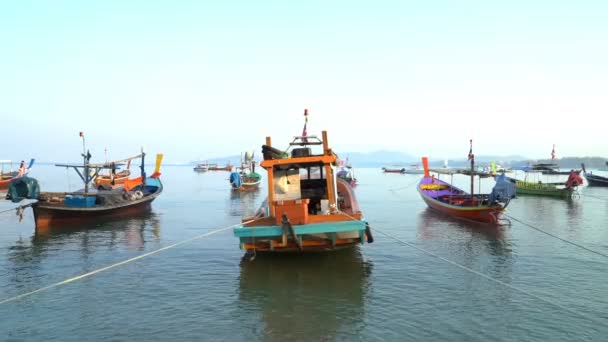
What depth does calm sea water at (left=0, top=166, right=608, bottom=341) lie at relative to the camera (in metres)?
9.48

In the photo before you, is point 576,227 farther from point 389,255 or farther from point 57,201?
point 57,201

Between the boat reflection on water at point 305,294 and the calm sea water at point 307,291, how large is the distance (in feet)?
0.17

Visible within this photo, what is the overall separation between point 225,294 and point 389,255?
797 cm

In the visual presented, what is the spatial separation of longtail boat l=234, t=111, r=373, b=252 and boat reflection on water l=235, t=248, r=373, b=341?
920 mm

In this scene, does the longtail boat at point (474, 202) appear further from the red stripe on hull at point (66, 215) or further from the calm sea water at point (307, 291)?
the red stripe on hull at point (66, 215)

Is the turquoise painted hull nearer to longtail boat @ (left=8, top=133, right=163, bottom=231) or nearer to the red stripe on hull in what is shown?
longtail boat @ (left=8, top=133, right=163, bottom=231)

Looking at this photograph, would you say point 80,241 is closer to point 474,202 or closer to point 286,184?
point 286,184

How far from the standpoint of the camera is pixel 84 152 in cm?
3067

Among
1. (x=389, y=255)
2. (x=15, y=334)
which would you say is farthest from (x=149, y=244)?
(x=389, y=255)

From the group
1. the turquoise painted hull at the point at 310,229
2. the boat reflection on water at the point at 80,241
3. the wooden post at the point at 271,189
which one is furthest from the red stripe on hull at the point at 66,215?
the turquoise painted hull at the point at 310,229

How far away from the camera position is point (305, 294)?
11898 millimetres

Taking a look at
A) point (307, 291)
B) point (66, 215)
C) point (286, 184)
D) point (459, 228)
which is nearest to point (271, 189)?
point (286, 184)

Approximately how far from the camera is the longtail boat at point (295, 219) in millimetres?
13492

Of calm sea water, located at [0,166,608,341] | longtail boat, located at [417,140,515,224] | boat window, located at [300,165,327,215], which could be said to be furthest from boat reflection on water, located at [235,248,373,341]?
longtail boat, located at [417,140,515,224]
